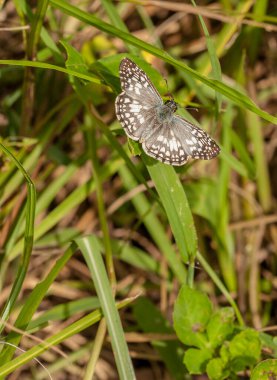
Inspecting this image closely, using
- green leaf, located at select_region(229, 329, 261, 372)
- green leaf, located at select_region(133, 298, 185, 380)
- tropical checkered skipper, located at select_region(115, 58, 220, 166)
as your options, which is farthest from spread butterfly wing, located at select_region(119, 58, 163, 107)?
green leaf, located at select_region(133, 298, 185, 380)

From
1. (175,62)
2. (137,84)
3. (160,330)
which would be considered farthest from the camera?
(160,330)

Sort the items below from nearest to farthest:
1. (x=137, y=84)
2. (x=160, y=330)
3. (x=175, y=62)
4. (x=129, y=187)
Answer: (x=175, y=62) < (x=137, y=84) < (x=160, y=330) < (x=129, y=187)

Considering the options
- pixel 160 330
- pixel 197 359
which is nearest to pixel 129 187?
pixel 160 330

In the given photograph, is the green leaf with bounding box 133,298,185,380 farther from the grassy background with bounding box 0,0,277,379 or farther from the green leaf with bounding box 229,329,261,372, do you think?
the green leaf with bounding box 229,329,261,372

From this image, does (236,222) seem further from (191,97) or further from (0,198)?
(0,198)

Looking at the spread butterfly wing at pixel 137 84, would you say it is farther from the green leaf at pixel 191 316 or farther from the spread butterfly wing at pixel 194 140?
the green leaf at pixel 191 316

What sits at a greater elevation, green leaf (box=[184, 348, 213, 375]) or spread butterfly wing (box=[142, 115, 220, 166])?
spread butterfly wing (box=[142, 115, 220, 166])

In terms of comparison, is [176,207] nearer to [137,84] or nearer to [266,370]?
A: [137,84]

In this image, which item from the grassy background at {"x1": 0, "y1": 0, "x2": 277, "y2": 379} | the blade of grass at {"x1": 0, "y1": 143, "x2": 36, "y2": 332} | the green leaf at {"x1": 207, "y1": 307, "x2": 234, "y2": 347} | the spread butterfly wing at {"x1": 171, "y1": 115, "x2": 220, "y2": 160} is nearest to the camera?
the blade of grass at {"x1": 0, "y1": 143, "x2": 36, "y2": 332}
